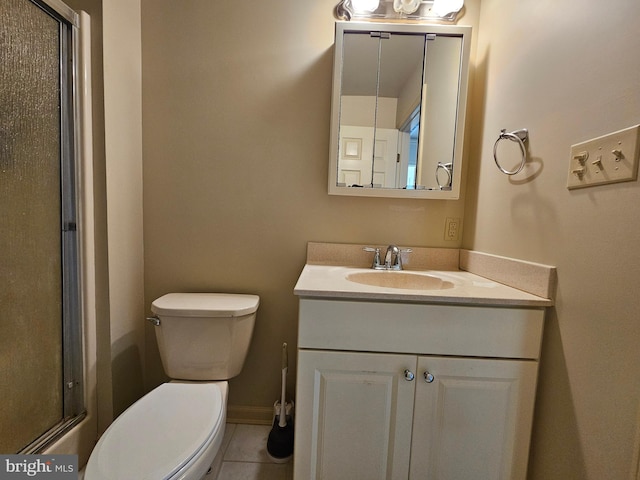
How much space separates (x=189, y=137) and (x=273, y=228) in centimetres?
57

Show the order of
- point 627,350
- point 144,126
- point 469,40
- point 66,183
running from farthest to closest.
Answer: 1. point 144,126
2. point 469,40
3. point 66,183
4. point 627,350

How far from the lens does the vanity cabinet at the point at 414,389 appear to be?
790 mm

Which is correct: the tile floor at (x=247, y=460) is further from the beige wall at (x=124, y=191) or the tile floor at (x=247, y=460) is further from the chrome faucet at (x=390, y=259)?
the chrome faucet at (x=390, y=259)

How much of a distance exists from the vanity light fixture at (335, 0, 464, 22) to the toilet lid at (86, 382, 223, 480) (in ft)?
5.35

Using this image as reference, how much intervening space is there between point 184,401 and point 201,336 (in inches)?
8.9

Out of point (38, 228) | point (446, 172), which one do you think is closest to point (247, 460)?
point (38, 228)

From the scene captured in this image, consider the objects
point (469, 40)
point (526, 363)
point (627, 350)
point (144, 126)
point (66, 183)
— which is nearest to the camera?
point (627, 350)

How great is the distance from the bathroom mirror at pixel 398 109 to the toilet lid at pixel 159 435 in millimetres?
950

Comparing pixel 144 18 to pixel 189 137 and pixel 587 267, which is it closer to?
pixel 189 137

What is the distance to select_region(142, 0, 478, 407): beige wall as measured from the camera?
118 cm

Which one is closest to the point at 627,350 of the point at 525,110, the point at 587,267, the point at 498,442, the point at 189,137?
the point at 587,267

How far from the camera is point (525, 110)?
88 centimetres

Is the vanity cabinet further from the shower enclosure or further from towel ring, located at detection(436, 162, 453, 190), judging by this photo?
the shower enclosure

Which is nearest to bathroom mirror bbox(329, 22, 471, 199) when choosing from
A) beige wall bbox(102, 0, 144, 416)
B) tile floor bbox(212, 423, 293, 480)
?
beige wall bbox(102, 0, 144, 416)
